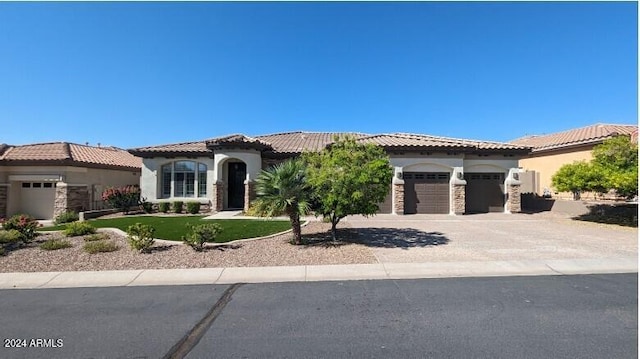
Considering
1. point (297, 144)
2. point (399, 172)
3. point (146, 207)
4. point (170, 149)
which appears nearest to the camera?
point (399, 172)

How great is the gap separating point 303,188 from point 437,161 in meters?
12.1

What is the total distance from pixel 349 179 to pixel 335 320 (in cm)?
529

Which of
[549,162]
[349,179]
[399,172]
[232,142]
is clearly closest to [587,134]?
[549,162]

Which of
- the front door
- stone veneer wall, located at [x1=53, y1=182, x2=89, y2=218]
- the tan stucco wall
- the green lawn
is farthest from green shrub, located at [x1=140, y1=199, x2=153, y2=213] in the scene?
the tan stucco wall

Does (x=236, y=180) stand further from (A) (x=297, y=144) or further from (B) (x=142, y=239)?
(B) (x=142, y=239)

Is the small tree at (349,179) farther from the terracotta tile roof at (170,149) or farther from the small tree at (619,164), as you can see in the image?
the terracotta tile roof at (170,149)

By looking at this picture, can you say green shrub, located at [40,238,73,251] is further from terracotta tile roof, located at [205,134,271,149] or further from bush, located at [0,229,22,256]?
terracotta tile roof, located at [205,134,271,149]

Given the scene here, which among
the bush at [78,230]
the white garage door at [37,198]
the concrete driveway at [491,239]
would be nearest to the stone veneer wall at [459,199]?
the concrete driveway at [491,239]

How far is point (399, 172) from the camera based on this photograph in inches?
743

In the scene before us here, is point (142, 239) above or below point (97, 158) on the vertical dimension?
below

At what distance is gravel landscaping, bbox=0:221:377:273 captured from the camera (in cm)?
795

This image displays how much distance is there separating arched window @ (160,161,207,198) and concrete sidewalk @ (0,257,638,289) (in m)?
13.5

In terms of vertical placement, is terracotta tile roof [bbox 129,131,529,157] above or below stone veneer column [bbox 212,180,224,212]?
above

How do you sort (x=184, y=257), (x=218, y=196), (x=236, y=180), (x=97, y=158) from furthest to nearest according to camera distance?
(x=97, y=158)
(x=236, y=180)
(x=218, y=196)
(x=184, y=257)
